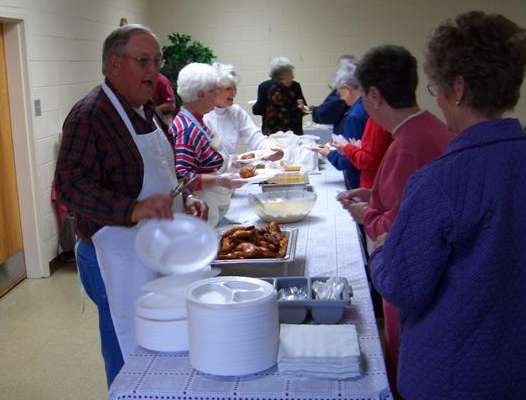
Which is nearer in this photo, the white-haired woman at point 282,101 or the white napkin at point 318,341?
the white napkin at point 318,341

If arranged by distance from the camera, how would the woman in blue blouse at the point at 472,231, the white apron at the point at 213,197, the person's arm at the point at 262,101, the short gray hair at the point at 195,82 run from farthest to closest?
the person's arm at the point at 262,101 < the short gray hair at the point at 195,82 < the white apron at the point at 213,197 < the woman in blue blouse at the point at 472,231

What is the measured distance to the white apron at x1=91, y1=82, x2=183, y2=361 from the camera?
6.18 ft

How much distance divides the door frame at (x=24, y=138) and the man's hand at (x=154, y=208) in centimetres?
304

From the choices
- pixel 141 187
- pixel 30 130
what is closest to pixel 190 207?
pixel 141 187

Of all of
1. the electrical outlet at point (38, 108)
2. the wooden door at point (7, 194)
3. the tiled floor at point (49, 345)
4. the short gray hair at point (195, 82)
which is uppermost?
the short gray hair at point (195, 82)

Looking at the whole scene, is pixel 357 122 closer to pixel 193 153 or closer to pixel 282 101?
pixel 193 153

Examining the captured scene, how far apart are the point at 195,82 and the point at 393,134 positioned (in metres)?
1.23

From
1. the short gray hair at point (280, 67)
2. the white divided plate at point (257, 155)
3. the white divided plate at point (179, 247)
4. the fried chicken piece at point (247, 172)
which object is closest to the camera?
the white divided plate at point (179, 247)

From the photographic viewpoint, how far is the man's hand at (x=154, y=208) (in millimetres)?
1620

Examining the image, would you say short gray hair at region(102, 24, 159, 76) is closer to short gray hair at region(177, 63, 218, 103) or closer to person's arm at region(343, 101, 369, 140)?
short gray hair at region(177, 63, 218, 103)

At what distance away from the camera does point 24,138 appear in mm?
4410

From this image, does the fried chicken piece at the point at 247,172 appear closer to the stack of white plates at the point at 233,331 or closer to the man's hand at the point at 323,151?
the man's hand at the point at 323,151

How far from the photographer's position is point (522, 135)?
1218mm

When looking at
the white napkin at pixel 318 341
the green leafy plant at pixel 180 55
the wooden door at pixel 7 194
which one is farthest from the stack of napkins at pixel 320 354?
the green leafy plant at pixel 180 55
